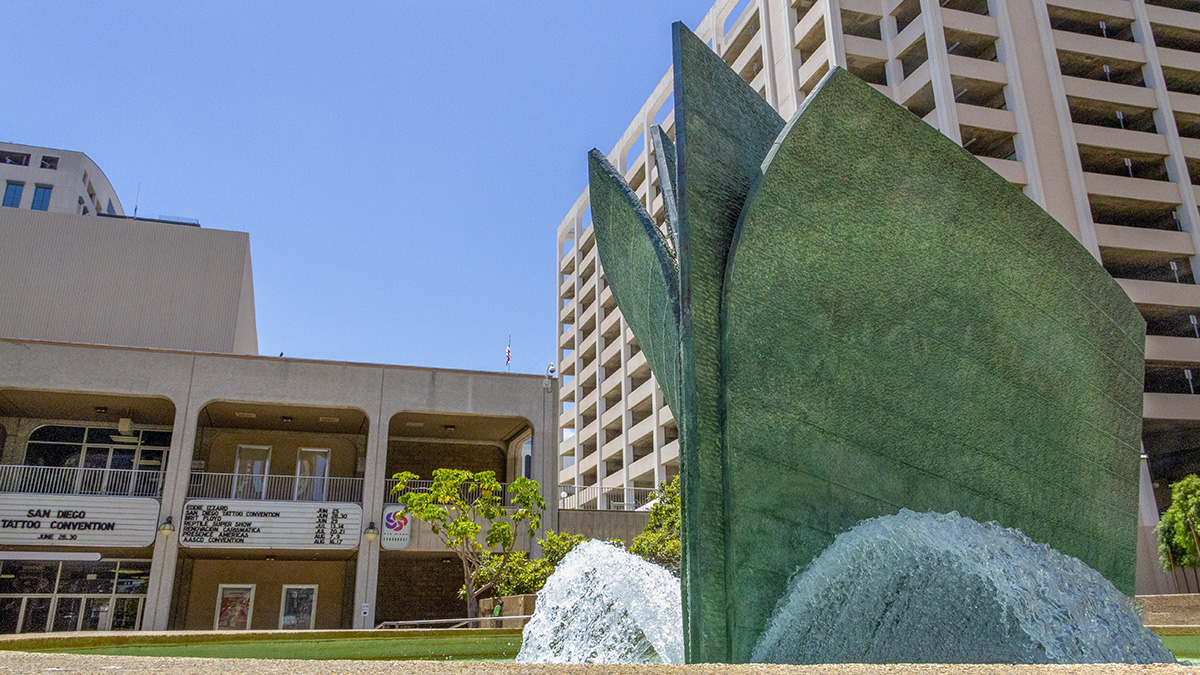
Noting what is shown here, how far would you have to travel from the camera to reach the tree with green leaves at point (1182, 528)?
21453mm

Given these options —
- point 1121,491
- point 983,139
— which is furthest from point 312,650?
point 983,139

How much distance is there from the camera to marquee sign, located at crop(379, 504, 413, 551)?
20.3 m

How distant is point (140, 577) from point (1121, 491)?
22121 millimetres

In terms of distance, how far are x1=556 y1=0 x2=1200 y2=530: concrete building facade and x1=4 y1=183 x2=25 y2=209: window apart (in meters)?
45.0

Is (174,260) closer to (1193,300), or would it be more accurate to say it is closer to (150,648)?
(150,648)

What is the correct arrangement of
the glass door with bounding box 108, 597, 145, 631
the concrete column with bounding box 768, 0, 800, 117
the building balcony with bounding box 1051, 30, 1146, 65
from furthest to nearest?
the concrete column with bounding box 768, 0, 800, 117
the building balcony with bounding box 1051, 30, 1146, 65
the glass door with bounding box 108, 597, 145, 631

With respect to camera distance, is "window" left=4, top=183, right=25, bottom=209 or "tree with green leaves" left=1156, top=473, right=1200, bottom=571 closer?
"tree with green leaves" left=1156, top=473, right=1200, bottom=571

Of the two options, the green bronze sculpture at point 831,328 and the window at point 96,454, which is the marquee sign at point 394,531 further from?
the green bronze sculpture at point 831,328

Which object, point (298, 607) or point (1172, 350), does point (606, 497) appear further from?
point (1172, 350)

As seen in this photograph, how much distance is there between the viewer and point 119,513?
18844 mm

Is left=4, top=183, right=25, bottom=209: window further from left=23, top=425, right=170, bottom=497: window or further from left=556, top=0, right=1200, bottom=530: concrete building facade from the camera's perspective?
left=556, top=0, right=1200, bottom=530: concrete building facade

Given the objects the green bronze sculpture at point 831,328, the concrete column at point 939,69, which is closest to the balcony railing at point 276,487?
the green bronze sculpture at point 831,328

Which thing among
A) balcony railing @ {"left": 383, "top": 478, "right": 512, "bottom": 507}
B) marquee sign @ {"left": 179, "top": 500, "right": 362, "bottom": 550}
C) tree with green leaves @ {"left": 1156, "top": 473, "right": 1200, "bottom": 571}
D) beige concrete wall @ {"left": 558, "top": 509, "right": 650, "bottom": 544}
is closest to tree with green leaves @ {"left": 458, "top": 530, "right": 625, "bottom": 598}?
balcony railing @ {"left": 383, "top": 478, "right": 512, "bottom": 507}

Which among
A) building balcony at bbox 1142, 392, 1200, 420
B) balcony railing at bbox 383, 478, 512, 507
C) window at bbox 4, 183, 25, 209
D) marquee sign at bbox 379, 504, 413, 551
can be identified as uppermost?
window at bbox 4, 183, 25, 209
